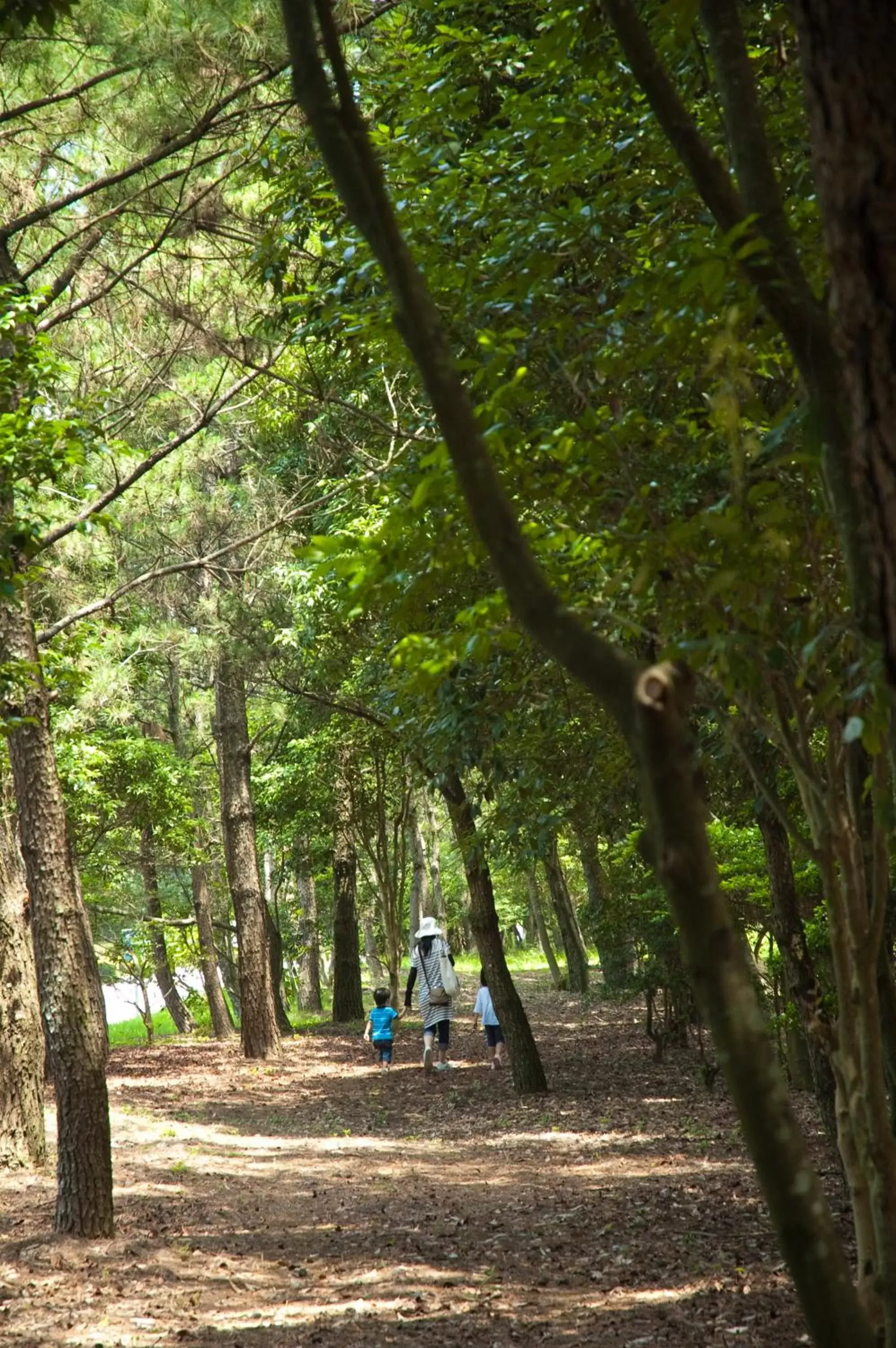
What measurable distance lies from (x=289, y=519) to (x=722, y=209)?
328 inches

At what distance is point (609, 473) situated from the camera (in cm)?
443

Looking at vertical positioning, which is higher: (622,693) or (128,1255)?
(622,693)

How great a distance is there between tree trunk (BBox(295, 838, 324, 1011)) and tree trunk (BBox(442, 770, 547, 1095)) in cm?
1008

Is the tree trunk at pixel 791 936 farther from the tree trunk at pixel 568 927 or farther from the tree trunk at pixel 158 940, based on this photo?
the tree trunk at pixel 568 927

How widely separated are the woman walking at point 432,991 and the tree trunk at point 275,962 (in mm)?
3558

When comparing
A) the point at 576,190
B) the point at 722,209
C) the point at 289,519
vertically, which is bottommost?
the point at 722,209

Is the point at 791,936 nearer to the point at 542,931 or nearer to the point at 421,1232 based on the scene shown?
the point at 421,1232

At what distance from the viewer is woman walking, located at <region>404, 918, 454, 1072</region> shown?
48.9 ft

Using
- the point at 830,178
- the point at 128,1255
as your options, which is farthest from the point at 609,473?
the point at 128,1255

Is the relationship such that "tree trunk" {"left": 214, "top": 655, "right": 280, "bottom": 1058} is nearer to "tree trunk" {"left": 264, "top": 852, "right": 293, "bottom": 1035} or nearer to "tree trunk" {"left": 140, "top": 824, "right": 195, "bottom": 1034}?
"tree trunk" {"left": 264, "top": 852, "right": 293, "bottom": 1035}

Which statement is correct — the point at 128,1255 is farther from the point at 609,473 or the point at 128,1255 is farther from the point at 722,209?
the point at 722,209

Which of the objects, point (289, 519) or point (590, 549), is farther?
point (289, 519)

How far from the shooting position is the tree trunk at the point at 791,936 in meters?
6.99

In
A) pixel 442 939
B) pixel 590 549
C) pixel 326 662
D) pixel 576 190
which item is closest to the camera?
pixel 590 549
